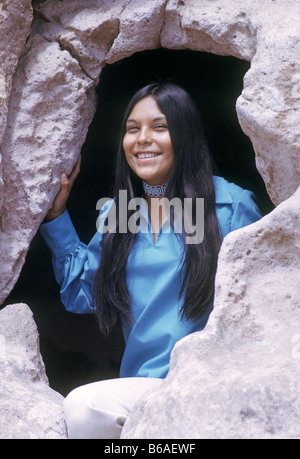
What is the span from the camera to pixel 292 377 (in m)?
1.62

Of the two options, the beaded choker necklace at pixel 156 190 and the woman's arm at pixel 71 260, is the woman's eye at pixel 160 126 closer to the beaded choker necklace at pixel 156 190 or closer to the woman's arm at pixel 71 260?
the beaded choker necklace at pixel 156 190

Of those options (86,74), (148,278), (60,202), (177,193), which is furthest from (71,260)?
(86,74)

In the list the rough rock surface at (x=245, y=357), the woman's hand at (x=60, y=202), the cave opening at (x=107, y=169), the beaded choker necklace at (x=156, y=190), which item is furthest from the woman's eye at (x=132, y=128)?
the cave opening at (x=107, y=169)

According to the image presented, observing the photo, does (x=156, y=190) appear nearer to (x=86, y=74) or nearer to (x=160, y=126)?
(x=160, y=126)

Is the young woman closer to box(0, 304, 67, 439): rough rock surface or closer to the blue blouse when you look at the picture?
the blue blouse

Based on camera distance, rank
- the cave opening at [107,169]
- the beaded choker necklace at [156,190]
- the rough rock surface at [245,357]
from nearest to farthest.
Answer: the rough rock surface at [245,357] → the beaded choker necklace at [156,190] → the cave opening at [107,169]

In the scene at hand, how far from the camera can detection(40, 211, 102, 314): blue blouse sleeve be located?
2527mm

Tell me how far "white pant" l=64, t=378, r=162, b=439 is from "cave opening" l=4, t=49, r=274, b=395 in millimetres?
1582

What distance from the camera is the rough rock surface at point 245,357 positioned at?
5.12 feet

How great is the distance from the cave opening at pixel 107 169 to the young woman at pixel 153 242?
3.04 ft

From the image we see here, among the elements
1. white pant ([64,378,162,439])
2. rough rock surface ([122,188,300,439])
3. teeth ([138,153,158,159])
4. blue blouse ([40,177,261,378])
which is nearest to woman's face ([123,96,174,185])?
teeth ([138,153,158,159])

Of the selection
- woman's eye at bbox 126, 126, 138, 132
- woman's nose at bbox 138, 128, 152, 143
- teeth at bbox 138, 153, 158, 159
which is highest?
woman's eye at bbox 126, 126, 138, 132

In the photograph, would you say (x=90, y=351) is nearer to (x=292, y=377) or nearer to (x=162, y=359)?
(x=162, y=359)
